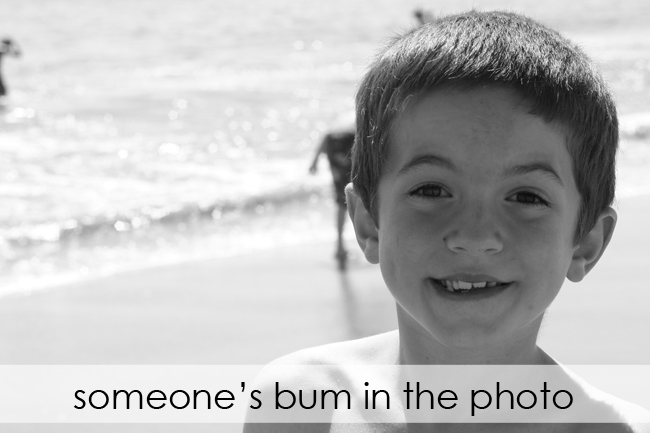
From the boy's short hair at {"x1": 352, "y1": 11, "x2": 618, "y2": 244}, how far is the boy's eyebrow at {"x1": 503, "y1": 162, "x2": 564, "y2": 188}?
84mm

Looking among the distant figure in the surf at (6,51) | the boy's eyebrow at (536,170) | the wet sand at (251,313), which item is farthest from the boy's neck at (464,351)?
the distant figure in the surf at (6,51)

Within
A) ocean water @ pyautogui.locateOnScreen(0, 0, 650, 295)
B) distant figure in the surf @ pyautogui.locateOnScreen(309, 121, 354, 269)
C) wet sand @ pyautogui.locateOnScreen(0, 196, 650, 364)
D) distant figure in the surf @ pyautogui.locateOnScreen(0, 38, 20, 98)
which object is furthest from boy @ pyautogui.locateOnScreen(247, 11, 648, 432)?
distant figure in the surf @ pyautogui.locateOnScreen(0, 38, 20, 98)

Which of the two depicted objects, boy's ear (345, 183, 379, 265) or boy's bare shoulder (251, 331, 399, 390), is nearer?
boy's ear (345, 183, 379, 265)

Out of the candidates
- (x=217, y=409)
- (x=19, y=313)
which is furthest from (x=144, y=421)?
(x=19, y=313)

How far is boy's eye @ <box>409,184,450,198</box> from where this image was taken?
1684 millimetres

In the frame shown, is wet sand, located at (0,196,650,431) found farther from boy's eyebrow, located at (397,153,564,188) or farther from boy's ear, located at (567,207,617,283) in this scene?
boy's eyebrow, located at (397,153,564,188)

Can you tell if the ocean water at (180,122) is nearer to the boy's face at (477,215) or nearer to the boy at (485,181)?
the boy at (485,181)

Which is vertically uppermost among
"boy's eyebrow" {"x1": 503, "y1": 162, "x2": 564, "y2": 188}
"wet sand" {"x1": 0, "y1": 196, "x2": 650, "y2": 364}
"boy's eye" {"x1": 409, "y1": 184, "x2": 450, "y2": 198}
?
"wet sand" {"x1": 0, "y1": 196, "x2": 650, "y2": 364}

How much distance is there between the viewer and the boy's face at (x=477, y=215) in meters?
1.65

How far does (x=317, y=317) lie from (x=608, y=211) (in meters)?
3.80

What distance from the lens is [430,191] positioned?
1703 mm

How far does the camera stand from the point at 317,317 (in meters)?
5.60

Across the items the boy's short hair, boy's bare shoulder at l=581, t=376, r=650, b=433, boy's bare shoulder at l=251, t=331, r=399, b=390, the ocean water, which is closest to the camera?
the boy's short hair

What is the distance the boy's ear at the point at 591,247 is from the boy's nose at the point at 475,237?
31 centimetres
